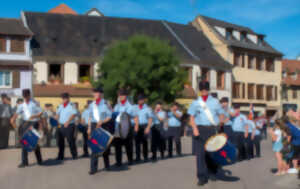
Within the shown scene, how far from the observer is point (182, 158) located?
45.4 feet

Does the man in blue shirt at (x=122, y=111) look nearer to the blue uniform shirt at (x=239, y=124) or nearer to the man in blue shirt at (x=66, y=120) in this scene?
the man in blue shirt at (x=66, y=120)

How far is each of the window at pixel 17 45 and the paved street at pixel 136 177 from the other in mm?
25689

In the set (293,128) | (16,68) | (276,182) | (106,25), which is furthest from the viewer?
(106,25)

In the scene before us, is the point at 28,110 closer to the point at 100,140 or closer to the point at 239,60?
the point at 100,140

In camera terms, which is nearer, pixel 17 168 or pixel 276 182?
pixel 276 182

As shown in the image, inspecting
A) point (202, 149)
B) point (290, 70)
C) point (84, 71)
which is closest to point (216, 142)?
point (202, 149)

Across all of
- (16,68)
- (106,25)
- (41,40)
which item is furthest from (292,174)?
(106,25)

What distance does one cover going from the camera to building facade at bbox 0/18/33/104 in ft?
120

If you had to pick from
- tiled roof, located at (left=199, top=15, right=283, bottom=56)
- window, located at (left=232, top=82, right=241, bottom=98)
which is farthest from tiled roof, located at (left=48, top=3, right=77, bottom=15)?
window, located at (left=232, top=82, right=241, bottom=98)

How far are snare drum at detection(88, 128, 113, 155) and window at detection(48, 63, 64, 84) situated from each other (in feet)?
98.3

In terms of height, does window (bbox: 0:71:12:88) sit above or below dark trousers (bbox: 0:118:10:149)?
above

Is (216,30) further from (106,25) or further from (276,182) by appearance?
(276,182)

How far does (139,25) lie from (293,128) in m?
36.2

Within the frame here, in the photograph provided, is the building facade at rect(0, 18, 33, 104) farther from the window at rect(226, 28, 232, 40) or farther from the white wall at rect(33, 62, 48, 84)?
the window at rect(226, 28, 232, 40)
